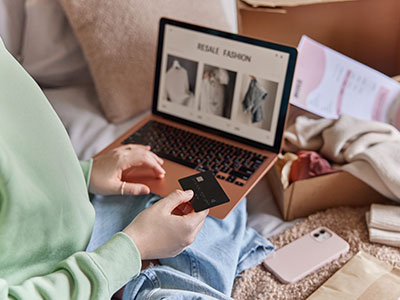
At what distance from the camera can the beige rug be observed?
82 centimetres

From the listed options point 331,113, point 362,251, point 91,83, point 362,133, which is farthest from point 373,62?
point 91,83

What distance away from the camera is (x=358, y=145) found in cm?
102

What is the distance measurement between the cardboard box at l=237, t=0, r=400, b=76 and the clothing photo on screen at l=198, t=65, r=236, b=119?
1.28 ft

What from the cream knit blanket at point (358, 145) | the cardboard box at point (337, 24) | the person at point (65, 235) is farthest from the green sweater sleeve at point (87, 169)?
the cardboard box at point (337, 24)

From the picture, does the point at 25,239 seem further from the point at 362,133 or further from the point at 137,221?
the point at 362,133

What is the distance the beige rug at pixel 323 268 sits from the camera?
82 centimetres

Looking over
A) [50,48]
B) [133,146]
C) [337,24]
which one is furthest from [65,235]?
[337,24]

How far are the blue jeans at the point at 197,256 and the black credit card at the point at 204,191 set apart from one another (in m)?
0.10

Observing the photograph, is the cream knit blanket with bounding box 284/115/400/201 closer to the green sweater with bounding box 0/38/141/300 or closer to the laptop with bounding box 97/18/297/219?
the laptop with bounding box 97/18/297/219

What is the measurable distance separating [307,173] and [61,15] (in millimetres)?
807

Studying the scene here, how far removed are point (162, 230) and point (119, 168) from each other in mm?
234

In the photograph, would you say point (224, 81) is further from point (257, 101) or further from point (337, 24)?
point (337, 24)

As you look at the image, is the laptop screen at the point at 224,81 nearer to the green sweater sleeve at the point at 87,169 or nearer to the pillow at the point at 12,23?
the green sweater sleeve at the point at 87,169

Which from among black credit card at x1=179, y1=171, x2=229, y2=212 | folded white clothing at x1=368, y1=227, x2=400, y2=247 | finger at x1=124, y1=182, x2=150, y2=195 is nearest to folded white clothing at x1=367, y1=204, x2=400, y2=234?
folded white clothing at x1=368, y1=227, x2=400, y2=247
